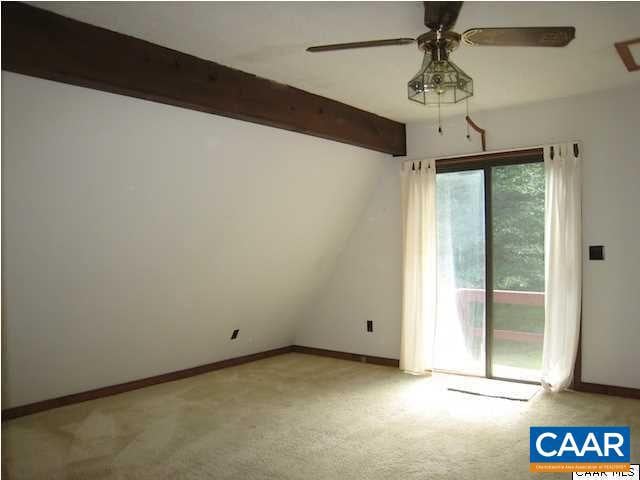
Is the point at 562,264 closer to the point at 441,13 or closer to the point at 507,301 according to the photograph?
the point at 507,301

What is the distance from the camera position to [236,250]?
15.3 feet

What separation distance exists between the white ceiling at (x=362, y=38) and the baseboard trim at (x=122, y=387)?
2795 mm

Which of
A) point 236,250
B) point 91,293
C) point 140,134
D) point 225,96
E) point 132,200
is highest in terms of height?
point 225,96

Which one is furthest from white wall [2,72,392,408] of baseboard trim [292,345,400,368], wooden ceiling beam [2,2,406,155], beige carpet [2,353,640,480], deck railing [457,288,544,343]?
deck railing [457,288,544,343]

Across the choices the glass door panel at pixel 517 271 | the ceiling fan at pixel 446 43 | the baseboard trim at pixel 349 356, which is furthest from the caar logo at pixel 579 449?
the ceiling fan at pixel 446 43

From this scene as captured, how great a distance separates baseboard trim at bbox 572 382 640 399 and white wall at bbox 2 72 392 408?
2560 mm

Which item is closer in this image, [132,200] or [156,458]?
[156,458]

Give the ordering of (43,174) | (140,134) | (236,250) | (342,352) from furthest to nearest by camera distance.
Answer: (342,352), (236,250), (140,134), (43,174)

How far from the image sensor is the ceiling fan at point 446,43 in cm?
227

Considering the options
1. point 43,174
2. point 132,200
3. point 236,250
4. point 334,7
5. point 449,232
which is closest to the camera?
point 334,7

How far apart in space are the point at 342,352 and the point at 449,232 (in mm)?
1785

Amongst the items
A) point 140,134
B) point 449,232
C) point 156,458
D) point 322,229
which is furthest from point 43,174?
point 449,232

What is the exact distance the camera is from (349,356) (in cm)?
571

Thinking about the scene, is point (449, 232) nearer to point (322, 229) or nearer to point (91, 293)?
point (322, 229)
